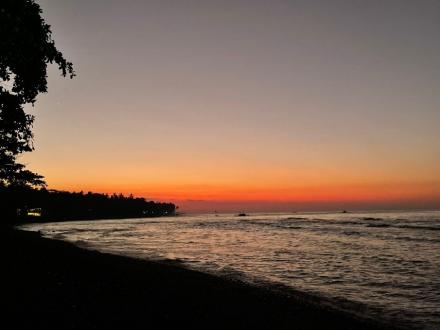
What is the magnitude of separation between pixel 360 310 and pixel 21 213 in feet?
497

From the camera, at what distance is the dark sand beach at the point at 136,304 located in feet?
26.4

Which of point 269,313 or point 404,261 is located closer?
point 269,313

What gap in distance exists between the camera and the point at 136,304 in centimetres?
986

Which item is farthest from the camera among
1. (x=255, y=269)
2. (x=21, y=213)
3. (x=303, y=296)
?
(x=21, y=213)

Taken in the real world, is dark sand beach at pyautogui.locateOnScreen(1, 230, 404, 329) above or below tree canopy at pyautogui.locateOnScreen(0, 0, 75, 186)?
below

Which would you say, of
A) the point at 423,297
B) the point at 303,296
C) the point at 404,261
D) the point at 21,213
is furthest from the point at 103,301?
the point at 21,213

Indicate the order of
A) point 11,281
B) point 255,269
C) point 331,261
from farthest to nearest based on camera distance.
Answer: point 331,261 → point 255,269 → point 11,281

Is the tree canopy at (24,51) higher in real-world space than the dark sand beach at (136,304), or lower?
higher

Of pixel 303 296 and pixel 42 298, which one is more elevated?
pixel 42 298

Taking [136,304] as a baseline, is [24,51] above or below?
above

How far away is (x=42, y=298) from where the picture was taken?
8.98 meters

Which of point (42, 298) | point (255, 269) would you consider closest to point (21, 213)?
point (255, 269)

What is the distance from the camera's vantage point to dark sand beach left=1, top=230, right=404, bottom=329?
8.05 meters

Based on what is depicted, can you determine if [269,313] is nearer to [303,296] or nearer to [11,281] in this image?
[303,296]
